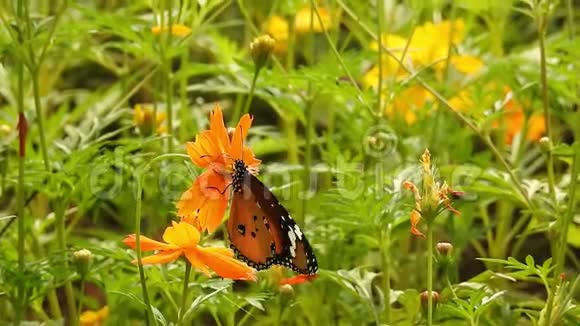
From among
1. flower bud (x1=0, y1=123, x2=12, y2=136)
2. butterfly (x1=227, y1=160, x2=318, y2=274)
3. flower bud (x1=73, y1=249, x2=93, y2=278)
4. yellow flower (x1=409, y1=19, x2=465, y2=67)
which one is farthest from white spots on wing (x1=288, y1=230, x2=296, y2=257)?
yellow flower (x1=409, y1=19, x2=465, y2=67)

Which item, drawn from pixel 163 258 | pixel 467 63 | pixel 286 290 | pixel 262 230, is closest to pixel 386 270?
Result: pixel 286 290

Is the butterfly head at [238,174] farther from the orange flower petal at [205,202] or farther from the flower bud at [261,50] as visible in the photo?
the flower bud at [261,50]

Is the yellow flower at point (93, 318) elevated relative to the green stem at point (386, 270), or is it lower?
lower

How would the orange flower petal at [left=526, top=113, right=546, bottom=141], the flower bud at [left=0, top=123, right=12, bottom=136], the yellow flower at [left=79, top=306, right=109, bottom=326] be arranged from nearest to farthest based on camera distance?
1. the yellow flower at [left=79, top=306, right=109, bottom=326]
2. the flower bud at [left=0, top=123, right=12, bottom=136]
3. the orange flower petal at [left=526, top=113, right=546, bottom=141]

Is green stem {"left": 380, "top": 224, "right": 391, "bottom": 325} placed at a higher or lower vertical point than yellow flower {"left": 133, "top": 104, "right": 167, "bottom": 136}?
lower

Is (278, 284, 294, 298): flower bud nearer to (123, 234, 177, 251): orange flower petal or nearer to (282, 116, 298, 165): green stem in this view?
(123, 234, 177, 251): orange flower petal

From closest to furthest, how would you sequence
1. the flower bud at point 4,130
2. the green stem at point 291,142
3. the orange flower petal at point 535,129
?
the flower bud at point 4,130, the green stem at point 291,142, the orange flower petal at point 535,129

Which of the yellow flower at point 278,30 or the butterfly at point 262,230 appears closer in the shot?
the butterfly at point 262,230

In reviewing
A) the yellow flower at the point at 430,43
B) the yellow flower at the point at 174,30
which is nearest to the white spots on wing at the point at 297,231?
the yellow flower at the point at 174,30

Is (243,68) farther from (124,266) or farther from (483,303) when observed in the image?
(483,303)
